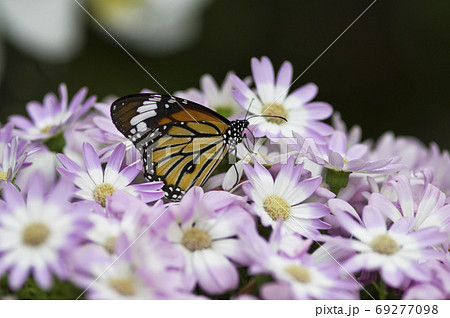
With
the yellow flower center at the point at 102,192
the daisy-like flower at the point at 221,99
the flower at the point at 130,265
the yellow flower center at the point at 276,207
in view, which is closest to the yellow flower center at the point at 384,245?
the yellow flower center at the point at 276,207

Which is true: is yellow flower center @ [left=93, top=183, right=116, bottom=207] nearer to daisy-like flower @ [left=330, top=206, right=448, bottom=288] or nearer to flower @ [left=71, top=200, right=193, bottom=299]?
flower @ [left=71, top=200, right=193, bottom=299]

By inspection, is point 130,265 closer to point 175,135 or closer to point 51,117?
point 175,135

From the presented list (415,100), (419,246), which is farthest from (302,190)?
(415,100)

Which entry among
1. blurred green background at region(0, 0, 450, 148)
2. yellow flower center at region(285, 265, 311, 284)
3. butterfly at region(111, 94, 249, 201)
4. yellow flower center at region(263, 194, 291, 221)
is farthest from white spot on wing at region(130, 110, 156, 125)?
blurred green background at region(0, 0, 450, 148)

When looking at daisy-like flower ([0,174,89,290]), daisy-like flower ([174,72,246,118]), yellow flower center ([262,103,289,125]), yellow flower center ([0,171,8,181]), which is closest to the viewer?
daisy-like flower ([0,174,89,290])

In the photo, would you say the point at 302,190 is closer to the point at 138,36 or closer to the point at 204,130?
the point at 204,130

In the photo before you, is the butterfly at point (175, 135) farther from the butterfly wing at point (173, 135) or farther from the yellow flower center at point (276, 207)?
the yellow flower center at point (276, 207)

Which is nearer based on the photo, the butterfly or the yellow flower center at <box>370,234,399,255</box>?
the yellow flower center at <box>370,234,399,255</box>
